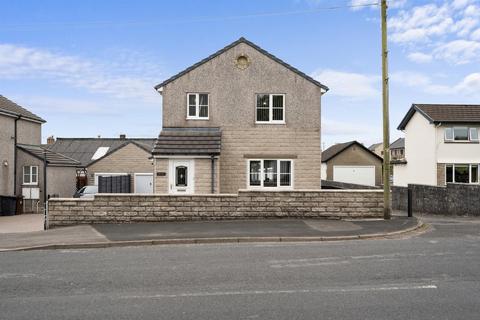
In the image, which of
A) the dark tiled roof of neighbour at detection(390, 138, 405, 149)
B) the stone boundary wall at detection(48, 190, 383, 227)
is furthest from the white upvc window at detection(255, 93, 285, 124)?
the dark tiled roof of neighbour at detection(390, 138, 405, 149)

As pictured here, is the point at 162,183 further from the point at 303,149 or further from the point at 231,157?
the point at 303,149

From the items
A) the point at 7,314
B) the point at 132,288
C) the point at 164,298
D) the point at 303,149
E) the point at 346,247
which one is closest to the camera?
the point at 7,314

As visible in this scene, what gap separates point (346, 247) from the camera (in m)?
11.5

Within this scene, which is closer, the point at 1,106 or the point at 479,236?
the point at 479,236

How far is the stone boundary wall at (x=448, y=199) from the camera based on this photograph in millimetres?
21297

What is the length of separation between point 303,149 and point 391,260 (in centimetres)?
1265

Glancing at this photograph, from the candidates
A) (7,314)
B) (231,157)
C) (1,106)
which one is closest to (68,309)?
(7,314)

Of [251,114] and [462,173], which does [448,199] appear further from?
[462,173]

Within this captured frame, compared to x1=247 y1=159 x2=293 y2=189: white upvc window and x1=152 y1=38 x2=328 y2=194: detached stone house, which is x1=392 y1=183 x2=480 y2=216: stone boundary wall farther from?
x1=247 y1=159 x2=293 y2=189: white upvc window

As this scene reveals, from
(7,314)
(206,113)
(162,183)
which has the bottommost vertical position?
(7,314)

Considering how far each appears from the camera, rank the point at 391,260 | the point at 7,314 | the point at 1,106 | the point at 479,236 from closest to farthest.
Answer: the point at 7,314 → the point at 391,260 → the point at 479,236 → the point at 1,106

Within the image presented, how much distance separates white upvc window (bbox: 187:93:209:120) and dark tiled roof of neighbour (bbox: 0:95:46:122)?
12.7 m

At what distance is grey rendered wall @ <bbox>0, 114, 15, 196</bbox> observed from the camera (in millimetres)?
27656

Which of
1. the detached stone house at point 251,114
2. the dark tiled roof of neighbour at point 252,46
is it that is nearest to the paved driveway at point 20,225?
the detached stone house at point 251,114
